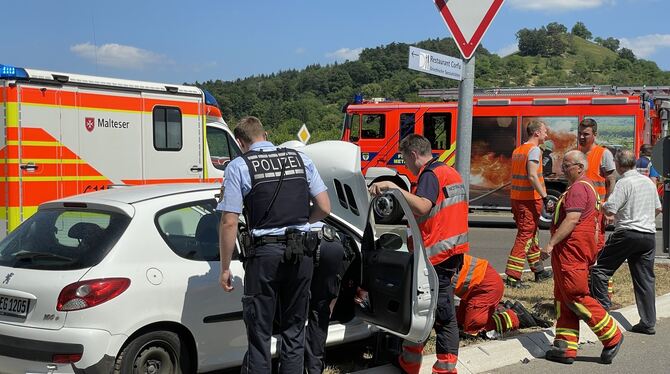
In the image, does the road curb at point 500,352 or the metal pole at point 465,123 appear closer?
the road curb at point 500,352

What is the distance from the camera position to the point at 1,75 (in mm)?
7863

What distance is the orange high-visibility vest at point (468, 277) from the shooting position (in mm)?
5664

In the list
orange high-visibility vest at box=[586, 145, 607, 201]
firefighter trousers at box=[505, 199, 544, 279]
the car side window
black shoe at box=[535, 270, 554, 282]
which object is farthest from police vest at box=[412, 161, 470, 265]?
black shoe at box=[535, 270, 554, 282]

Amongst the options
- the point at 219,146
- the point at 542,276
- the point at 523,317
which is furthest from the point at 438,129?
the point at 523,317

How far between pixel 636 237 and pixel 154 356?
4.44 metres

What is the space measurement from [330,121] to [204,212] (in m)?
44.4

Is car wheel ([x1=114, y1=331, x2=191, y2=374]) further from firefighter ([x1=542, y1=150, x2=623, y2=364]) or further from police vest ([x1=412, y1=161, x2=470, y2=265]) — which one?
firefighter ([x1=542, y1=150, x2=623, y2=364])

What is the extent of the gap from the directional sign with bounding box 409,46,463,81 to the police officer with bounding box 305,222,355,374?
52.6 inches

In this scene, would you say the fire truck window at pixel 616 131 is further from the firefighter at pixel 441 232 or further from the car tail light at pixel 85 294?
the car tail light at pixel 85 294

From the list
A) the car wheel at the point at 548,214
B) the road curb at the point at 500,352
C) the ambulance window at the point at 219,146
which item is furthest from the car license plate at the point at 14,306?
the car wheel at the point at 548,214

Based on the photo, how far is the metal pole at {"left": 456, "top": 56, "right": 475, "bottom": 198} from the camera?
5.31 m

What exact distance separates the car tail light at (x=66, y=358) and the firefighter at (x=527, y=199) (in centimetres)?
519

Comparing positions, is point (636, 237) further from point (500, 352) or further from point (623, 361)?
point (500, 352)

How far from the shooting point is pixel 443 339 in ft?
15.6
